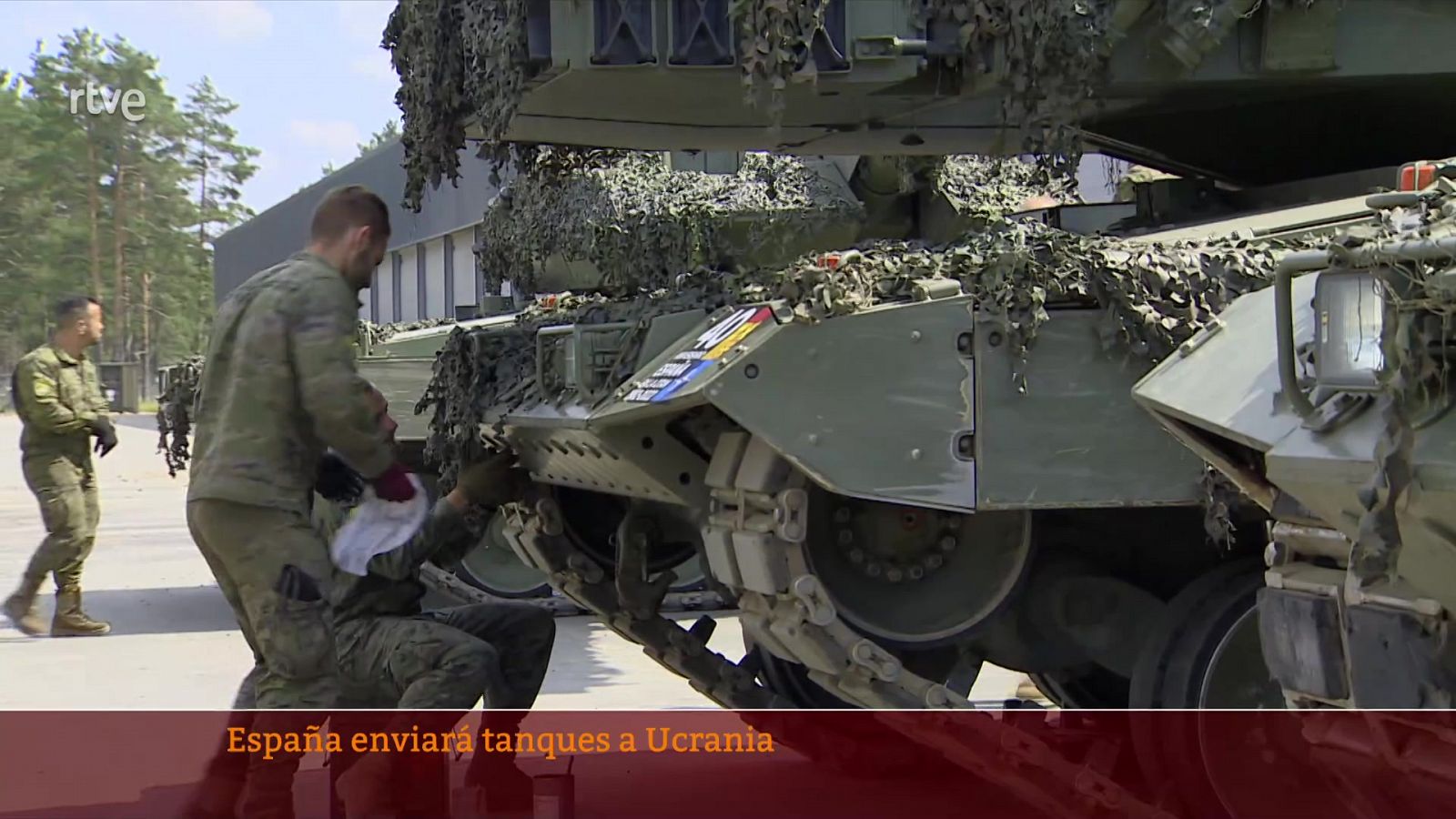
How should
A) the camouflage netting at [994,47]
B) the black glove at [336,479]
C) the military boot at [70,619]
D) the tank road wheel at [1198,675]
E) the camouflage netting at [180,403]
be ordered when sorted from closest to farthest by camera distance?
the black glove at [336,479] < the tank road wheel at [1198,675] < the camouflage netting at [994,47] < the military boot at [70,619] < the camouflage netting at [180,403]

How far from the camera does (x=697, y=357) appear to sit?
4.79m

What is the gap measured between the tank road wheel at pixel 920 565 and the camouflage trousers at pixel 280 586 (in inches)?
59.3

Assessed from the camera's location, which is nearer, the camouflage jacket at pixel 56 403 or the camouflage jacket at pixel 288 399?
the camouflage jacket at pixel 288 399

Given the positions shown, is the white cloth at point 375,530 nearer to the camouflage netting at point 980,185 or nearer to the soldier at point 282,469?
the soldier at point 282,469

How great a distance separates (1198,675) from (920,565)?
2.77 feet

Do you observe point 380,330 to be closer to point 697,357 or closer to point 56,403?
point 56,403

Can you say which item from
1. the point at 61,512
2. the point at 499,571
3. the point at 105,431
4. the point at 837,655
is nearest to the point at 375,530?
the point at 837,655

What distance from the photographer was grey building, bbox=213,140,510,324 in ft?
80.8

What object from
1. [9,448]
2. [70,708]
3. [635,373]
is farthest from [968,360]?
[9,448]

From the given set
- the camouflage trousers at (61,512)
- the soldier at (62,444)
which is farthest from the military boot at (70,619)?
the camouflage trousers at (61,512)

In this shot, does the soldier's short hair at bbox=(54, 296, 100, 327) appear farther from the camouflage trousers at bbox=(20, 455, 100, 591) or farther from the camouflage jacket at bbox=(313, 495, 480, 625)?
the camouflage jacket at bbox=(313, 495, 480, 625)

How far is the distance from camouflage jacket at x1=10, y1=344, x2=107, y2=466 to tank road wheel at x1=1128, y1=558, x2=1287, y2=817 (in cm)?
628

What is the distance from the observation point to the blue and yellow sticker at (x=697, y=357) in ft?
15.4
